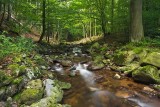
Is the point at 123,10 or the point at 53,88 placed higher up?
the point at 123,10

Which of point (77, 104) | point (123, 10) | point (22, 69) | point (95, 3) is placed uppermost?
point (95, 3)

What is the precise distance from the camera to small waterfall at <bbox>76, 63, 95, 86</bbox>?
8.27m

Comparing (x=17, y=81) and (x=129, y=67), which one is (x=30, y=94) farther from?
(x=129, y=67)

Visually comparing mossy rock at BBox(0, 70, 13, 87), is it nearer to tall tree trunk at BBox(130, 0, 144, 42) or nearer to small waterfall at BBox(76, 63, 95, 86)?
small waterfall at BBox(76, 63, 95, 86)

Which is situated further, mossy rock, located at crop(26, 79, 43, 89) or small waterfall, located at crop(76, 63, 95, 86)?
small waterfall, located at crop(76, 63, 95, 86)

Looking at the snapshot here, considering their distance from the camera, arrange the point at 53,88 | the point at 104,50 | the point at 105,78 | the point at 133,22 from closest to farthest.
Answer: the point at 53,88 → the point at 105,78 → the point at 133,22 → the point at 104,50

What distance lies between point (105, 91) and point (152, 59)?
2.77 m

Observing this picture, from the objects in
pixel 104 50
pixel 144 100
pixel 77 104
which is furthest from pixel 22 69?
pixel 104 50

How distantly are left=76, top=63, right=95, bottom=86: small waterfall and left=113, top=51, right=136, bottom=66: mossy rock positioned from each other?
1.58 metres

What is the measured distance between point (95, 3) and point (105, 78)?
10062mm

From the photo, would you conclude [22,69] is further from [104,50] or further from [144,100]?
[104,50]

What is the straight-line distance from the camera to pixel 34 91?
6.07 m

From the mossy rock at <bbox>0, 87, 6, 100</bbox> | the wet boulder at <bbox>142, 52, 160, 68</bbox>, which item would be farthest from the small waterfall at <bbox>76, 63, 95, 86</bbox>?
the mossy rock at <bbox>0, 87, 6, 100</bbox>

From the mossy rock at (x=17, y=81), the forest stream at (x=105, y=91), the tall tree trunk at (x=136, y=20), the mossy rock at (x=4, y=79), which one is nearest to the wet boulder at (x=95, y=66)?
the forest stream at (x=105, y=91)
